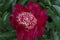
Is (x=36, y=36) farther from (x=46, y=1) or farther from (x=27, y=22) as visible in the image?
(x=46, y=1)

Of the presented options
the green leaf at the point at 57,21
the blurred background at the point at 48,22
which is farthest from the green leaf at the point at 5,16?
the green leaf at the point at 57,21

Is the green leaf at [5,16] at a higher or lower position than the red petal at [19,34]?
higher

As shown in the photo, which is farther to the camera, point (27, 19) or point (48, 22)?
point (48, 22)

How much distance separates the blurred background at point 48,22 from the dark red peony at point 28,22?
7cm

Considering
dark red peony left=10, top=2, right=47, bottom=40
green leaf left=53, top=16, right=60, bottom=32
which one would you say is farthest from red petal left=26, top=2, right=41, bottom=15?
green leaf left=53, top=16, right=60, bottom=32

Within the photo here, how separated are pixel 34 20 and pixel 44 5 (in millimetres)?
168

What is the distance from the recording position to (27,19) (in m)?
0.85

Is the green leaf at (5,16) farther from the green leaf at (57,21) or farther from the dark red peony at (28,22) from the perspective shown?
the green leaf at (57,21)

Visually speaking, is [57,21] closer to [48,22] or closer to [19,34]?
[48,22]

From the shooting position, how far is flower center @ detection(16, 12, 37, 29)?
85 cm

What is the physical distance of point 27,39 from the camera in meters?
0.86

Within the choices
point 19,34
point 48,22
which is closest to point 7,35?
point 19,34

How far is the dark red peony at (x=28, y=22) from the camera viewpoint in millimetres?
843

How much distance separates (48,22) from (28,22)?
5.6 inches
